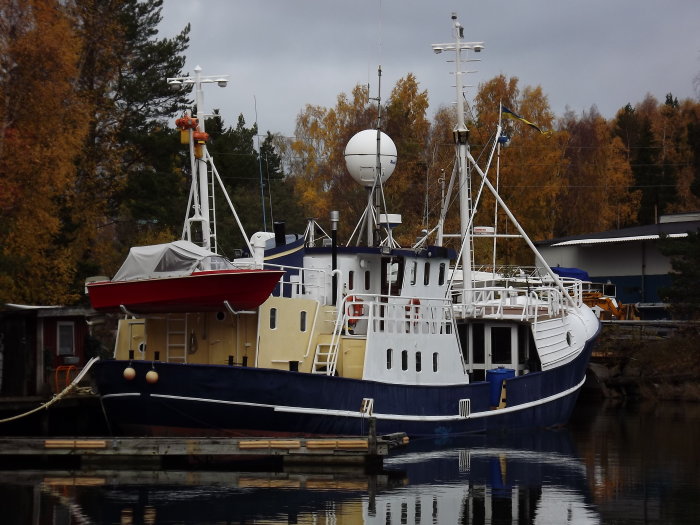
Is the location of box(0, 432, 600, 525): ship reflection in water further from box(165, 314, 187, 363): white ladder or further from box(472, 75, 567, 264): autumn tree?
box(472, 75, 567, 264): autumn tree

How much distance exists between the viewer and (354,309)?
30906mm

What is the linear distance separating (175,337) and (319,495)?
21.1 ft

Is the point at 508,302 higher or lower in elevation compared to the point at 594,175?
lower

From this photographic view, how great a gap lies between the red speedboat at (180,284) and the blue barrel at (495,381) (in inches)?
352

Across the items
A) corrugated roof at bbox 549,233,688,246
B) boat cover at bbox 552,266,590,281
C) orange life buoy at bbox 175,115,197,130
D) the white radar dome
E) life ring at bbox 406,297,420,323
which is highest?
orange life buoy at bbox 175,115,197,130

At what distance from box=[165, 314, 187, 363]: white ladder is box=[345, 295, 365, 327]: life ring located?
3931mm

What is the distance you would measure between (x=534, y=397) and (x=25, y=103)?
60.7 feet

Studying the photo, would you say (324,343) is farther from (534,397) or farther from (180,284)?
(534,397)

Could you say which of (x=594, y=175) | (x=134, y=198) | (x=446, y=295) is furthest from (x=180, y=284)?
(x=594, y=175)

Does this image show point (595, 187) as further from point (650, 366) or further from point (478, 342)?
point (478, 342)

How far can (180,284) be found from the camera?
25875 mm

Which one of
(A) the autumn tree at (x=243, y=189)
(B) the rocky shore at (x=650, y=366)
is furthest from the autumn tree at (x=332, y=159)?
(B) the rocky shore at (x=650, y=366)

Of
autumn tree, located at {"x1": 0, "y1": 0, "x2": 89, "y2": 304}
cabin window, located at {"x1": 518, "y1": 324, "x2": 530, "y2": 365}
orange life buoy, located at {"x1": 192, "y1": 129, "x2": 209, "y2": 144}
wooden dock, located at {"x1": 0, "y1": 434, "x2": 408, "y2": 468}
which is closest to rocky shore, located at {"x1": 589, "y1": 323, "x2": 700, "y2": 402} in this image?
cabin window, located at {"x1": 518, "y1": 324, "x2": 530, "y2": 365}

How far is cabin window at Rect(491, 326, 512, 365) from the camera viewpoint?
34.5 meters
